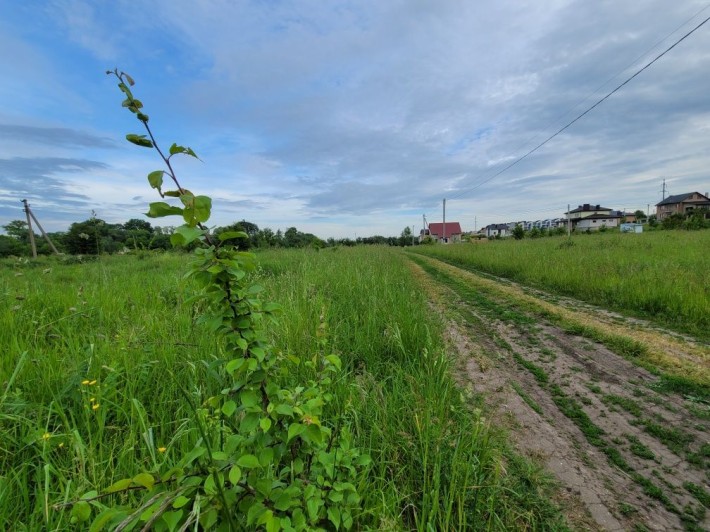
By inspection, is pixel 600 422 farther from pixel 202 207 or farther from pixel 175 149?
pixel 175 149

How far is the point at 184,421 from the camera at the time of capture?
73.4 inches

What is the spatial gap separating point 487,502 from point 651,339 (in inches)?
159

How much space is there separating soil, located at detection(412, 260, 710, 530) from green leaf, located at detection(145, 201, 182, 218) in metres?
2.01

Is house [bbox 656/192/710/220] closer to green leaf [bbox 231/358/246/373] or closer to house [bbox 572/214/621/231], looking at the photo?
house [bbox 572/214/621/231]

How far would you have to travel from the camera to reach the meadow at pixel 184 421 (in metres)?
1.51

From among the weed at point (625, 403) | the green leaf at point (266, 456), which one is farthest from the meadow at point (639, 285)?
the green leaf at point (266, 456)

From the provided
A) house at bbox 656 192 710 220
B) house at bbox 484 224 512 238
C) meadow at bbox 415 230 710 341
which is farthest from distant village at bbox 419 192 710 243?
meadow at bbox 415 230 710 341

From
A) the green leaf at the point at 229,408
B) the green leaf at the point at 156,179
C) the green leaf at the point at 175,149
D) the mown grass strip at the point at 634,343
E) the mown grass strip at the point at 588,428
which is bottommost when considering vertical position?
the mown grass strip at the point at 588,428

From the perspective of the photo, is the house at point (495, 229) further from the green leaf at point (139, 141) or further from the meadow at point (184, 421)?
the green leaf at point (139, 141)

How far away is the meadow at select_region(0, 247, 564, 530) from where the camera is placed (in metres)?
1.51

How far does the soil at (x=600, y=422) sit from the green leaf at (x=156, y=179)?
2.09 m

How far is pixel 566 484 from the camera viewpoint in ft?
6.46

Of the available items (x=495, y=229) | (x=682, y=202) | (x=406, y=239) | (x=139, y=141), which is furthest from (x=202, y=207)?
(x=495, y=229)

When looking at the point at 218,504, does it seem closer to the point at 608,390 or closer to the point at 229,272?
the point at 229,272
